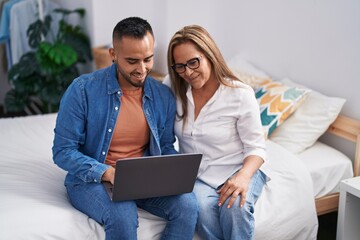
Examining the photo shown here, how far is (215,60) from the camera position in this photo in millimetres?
1612

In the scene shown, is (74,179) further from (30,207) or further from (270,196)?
(270,196)

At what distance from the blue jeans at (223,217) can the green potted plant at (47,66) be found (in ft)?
6.52

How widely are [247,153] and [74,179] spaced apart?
624mm

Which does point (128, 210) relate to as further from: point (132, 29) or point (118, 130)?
point (132, 29)

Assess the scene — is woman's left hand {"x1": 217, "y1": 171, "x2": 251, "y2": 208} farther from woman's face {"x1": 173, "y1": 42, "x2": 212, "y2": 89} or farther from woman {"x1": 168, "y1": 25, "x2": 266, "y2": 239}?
woman's face {"x1": 173, "y1": 42, "x2": 212, "y2": 89}

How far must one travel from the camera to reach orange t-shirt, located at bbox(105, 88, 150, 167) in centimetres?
159

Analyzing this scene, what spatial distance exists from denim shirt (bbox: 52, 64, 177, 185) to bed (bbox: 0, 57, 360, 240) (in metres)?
0.15

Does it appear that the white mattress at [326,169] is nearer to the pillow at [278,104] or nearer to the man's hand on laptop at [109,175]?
the pillow at [278,104]

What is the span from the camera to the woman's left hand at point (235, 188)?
152 cm

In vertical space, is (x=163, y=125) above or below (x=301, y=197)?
above

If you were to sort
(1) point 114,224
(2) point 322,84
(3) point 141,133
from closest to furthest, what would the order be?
(1) point 114,224 < (3) point 141,133 < (2) point 322,84

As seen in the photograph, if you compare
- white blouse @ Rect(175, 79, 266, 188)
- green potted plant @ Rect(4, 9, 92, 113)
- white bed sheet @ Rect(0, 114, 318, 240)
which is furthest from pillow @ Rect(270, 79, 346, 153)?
green potted plant @ Rect(4, 9, 92, 113)

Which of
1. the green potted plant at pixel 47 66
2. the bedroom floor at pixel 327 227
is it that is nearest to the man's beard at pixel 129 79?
the bedroom floor at pixel 327 227

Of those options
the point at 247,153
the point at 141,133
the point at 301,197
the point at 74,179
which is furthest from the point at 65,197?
the point at 301,197
